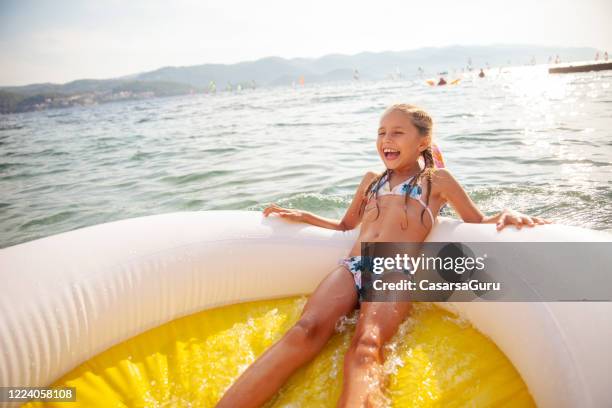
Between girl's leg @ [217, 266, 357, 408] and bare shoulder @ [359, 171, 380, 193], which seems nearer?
girl's leg @ [217, 266, 357, 408]

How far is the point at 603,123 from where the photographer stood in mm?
7754

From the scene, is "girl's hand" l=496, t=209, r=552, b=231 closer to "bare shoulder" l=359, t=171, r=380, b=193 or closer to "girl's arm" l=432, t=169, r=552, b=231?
"girl's arm" l=432, t=169, r=552, b=231

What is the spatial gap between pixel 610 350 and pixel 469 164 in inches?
188

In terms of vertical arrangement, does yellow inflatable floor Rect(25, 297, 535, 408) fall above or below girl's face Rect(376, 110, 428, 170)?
below

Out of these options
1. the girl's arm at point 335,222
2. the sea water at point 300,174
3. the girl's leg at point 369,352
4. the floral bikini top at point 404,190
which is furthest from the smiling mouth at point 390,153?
the sea water at point 300,174

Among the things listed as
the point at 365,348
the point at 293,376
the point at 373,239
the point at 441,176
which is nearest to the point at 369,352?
the point at 365,348

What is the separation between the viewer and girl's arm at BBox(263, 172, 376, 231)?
2.29 m

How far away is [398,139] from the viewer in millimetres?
2000

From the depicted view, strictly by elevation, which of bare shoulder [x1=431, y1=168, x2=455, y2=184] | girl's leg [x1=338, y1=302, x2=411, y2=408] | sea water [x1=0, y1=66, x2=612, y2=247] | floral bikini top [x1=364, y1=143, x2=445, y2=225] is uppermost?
bare shoulder [x1=431, y1=168, x2=455, y2=184]

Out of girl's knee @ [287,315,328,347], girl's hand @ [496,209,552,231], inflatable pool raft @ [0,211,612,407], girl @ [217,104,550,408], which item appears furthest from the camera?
girl's hand @ [496,209,552,231]

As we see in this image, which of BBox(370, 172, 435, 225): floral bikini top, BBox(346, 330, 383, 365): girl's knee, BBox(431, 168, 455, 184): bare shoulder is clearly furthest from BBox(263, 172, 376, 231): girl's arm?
BBox(346, 330, 383, 365): girl's knee

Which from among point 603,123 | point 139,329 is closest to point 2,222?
point 139,329

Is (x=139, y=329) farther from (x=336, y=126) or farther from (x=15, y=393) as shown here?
(x=336, y=126)

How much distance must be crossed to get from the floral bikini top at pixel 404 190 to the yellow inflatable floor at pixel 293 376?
565mm
